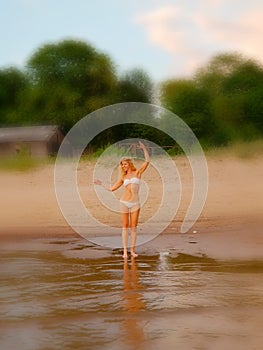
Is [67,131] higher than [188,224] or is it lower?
higher

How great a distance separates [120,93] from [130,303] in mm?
24417

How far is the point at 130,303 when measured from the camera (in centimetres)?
705

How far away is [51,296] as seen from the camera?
7.53 meters

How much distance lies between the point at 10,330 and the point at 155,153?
1635cm

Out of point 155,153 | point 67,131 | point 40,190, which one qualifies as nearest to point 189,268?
point 40,190

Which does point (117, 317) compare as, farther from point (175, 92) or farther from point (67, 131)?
point (67, 131)

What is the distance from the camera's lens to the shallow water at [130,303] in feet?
19.2

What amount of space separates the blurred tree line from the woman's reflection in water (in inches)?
594

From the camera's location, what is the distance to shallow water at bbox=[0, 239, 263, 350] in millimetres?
5840

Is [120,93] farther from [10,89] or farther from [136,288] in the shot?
[136,288]

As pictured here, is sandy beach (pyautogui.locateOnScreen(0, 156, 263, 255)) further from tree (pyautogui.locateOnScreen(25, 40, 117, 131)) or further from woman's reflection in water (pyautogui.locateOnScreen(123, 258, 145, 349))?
tree (pyautogui.locateOnScreen(25, 40, 117, 131))

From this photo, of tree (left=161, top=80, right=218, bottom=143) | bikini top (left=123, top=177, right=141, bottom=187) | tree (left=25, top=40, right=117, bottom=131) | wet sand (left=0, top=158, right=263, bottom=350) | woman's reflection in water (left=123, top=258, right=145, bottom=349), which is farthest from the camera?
tree (left=25, top=40, right=117, bottom=131)

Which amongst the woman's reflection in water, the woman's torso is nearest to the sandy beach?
the woman's torso

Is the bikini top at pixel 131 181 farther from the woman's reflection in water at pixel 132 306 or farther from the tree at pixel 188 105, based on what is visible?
the tree at pixel 188 105
